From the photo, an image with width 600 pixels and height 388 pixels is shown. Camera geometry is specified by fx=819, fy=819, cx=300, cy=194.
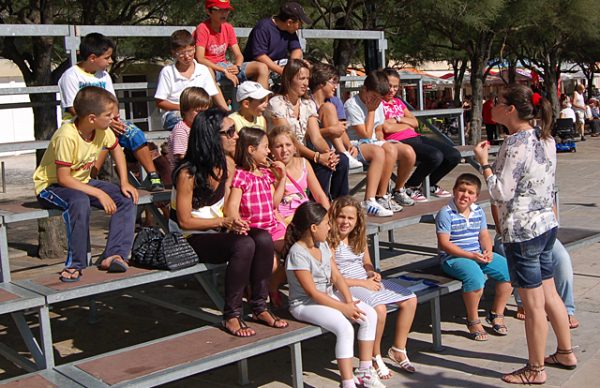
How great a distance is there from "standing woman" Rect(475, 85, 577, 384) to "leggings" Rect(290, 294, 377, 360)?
3.25 ft

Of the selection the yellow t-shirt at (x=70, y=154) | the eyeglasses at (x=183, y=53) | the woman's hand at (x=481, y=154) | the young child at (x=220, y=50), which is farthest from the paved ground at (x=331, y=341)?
the eyeglasses at (x=183, y=53)

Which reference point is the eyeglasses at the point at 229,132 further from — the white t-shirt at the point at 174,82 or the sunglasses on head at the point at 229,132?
the white t-shirt at the point at 174,82

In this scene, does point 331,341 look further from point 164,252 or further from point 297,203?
point 164,252

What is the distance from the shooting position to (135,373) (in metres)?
4.55

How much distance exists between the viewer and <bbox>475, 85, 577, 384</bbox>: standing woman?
17.2 ft

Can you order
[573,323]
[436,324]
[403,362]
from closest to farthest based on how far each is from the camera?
[403,362] → [436,324] → [573,323]

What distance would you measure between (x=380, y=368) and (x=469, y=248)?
4.56 feet

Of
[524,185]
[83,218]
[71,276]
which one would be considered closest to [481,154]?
[524,185]

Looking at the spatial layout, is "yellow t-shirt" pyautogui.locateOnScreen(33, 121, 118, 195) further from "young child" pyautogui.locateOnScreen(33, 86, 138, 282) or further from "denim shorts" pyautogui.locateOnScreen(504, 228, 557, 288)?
"denim shorts" pyautogui.locateOnScreen(504, 228, 557, 288)

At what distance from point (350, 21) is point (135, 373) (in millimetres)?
11478

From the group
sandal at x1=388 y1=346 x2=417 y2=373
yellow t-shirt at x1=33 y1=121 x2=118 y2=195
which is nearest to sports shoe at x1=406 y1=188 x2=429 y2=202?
sandal at x1=388 y1=346 x2=417 y2=373

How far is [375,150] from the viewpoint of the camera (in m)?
7.23

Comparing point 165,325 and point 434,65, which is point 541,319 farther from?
point 434,65

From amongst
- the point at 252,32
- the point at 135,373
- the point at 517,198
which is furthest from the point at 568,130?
the point at 135,373
